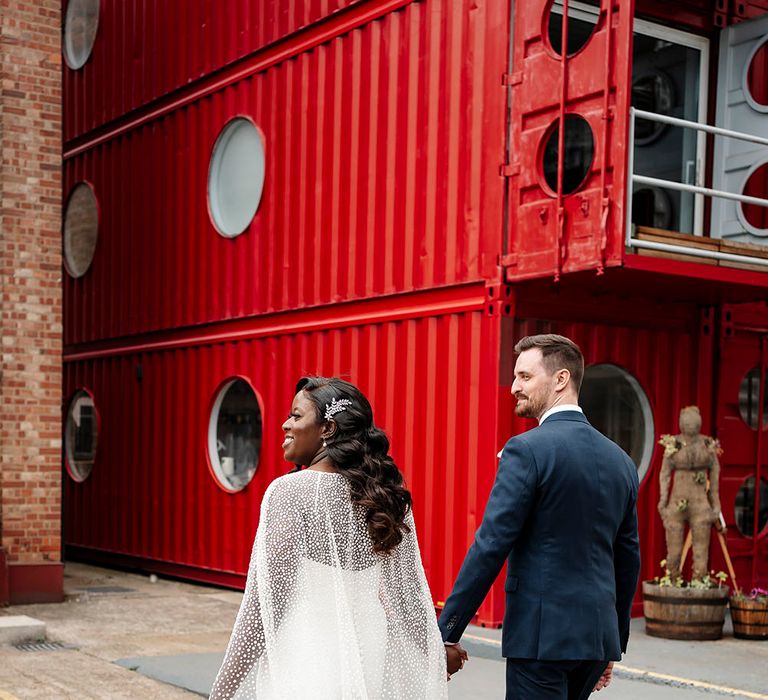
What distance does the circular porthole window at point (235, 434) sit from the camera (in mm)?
13273

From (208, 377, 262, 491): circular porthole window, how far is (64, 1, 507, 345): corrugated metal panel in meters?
0.92

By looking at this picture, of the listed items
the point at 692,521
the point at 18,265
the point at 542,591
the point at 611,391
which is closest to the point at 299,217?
the point at 18,265

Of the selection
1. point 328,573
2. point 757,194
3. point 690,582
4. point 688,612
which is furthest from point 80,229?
point 328,573

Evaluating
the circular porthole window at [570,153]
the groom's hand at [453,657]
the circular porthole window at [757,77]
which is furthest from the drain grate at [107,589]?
the groom's hand at [453,657]

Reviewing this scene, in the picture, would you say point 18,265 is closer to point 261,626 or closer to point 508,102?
point 508,102

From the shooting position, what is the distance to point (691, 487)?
10.1m

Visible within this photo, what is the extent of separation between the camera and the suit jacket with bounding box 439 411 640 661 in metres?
3.78

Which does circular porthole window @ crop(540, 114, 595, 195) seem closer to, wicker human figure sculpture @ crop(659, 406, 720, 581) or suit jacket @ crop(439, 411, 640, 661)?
wicker human figure sculpture @ crop(659, 406, 720, 581)

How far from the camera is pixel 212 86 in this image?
14.1m

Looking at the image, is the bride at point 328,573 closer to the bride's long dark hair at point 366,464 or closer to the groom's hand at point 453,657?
the bride's long dark hair at point 366,464

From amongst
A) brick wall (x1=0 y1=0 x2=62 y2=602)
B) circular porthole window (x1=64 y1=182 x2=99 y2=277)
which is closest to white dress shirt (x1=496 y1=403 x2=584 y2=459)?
brick wall (x1=0 y1=0 x2=62 y2=602)

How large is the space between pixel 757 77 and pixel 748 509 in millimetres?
4072

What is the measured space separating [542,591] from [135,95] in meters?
13.1

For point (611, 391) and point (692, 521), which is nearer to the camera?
point (692, 521)
